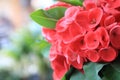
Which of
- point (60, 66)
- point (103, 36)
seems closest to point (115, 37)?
point (103, 36)

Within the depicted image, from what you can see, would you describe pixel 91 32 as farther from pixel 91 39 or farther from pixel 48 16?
pixel 48 16

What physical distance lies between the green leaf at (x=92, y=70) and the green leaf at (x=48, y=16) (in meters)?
0.11

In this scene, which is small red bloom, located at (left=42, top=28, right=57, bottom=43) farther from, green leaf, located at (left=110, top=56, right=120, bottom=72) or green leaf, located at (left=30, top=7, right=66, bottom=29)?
green leaf, located at (left=110, top=56, right=120, bottom=72)

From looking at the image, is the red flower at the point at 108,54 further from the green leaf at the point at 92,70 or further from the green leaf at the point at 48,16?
the green leaf at the point at 48,16

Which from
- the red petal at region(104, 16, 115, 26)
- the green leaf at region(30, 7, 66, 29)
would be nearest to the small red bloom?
the green leaf at region(30, 7, 66, 29)

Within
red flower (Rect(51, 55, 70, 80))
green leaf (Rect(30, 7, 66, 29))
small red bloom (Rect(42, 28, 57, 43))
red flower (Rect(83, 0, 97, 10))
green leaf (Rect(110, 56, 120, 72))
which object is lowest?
red flower (Rect(51, 55, 70, 80))

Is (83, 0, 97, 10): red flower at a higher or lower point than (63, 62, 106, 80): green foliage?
higher

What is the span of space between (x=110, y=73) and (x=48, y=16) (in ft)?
0.55

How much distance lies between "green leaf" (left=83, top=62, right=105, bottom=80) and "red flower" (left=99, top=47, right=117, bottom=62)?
0.02m

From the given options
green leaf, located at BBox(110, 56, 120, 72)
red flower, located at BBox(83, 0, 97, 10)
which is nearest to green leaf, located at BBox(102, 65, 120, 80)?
green leaf, located at BBox(110, 56, 120, 72)

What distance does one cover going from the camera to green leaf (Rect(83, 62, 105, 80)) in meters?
0.60

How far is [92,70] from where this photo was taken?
60cm

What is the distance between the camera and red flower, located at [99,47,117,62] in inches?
23.4

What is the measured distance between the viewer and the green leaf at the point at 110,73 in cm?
60
